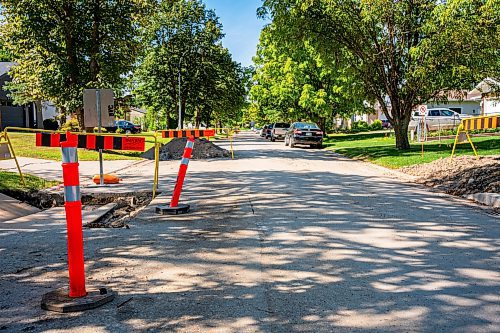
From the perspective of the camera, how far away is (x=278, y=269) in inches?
204

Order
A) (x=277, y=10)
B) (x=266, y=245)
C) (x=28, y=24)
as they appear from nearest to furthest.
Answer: (x=266, y=245) → (x=277, y=10) → (x=28, y=24)

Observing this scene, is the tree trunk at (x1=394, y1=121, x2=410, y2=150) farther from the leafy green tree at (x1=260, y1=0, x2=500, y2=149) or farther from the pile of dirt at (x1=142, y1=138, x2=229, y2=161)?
the pile of dirt at (x1=142, y1=138, x2=229, y2=161)

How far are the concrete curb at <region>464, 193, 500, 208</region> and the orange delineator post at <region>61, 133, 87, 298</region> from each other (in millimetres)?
7701

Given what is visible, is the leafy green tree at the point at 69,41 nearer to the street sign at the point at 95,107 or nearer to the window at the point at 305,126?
the street sign at the point at 95,107

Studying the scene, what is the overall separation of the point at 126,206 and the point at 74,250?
572cm

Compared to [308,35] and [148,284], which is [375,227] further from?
[308,35]

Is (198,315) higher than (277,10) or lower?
lower

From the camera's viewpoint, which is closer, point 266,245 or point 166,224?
point 266,245

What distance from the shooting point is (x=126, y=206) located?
995 cm

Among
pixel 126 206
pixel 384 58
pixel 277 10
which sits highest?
pixel 277 10

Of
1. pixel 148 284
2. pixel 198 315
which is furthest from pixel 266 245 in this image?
pixel 198 315

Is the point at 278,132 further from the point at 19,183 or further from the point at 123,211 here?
the point at 123,211

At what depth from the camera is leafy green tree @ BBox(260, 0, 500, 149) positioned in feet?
62.3

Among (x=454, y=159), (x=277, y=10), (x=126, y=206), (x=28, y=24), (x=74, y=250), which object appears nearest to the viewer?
(x=74, y=250)
